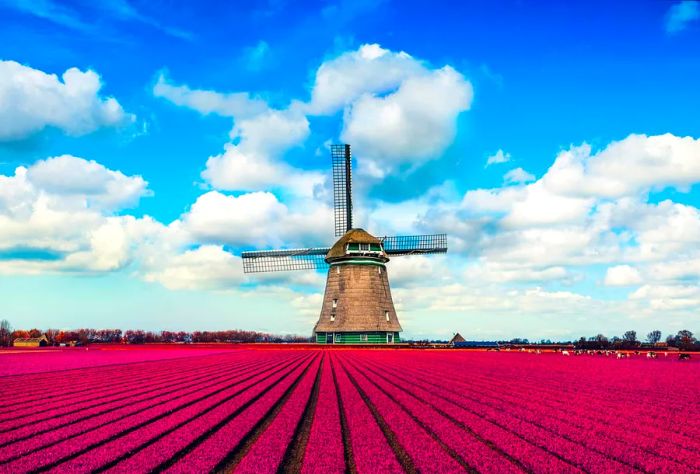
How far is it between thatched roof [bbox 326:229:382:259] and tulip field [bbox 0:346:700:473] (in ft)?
119

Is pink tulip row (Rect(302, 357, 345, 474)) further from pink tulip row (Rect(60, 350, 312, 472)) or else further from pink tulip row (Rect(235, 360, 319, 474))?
pink tulip row (Rect(60, 350, 312, 472))

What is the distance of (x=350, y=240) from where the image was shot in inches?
2431

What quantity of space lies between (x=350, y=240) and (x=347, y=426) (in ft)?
154

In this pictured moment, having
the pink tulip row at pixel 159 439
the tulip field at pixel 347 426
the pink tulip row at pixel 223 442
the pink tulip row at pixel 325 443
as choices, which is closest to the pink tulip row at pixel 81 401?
the tulip field at pixel 347 426

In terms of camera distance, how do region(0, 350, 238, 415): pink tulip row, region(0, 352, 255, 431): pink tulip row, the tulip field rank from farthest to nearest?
region(0, 350, 238, 415): pink tulip row
region(0, 352, 255, 431): pink tulip row
the tulip field

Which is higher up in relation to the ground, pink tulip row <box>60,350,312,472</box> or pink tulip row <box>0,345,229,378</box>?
pink tulip row <box>0,345,229,378</box>

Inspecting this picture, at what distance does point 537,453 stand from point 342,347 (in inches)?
1981

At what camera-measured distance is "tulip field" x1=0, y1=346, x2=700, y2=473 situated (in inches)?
440

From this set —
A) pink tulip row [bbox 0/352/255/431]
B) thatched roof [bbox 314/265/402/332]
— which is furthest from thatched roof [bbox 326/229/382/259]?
pink tulip row [bbox 0/352/255/431]

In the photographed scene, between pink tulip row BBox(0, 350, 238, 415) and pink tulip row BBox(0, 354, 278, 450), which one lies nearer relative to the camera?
pink tulip row BBox(0, 354, 278, 450)

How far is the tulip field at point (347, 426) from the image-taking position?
11164 mm

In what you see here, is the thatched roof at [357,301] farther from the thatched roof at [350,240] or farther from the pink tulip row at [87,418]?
the pink tulip row at [87,418]

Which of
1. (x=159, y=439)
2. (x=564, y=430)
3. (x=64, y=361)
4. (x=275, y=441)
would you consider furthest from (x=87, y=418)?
(x=64, y=361)

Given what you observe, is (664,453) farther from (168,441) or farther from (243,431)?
(168,441)
